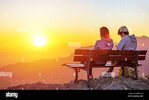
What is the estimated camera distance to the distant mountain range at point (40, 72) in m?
10.1

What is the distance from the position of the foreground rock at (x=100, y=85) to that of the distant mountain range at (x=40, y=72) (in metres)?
0.20

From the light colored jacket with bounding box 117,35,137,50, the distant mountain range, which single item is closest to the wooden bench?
the light colored jacket with bounding box 117,35,137,50

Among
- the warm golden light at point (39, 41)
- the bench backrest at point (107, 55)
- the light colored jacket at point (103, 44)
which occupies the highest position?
the warm golden light at point (39, 41)

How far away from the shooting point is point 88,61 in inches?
383

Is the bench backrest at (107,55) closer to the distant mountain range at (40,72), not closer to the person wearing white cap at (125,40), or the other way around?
the person wearing white cap at (125,40)

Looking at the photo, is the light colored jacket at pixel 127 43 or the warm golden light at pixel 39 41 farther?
the warm golden light at pixel 39 41

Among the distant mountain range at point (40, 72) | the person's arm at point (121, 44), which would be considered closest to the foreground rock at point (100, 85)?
the distant mountain range at point (40, 72)

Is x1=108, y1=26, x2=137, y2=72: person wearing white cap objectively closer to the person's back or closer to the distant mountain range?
the person's back

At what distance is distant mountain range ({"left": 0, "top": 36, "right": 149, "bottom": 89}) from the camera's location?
10.1 metres

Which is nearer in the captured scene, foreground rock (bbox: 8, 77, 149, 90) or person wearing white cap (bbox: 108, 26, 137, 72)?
foreground rock (bbox: 8, 77, 149, 90)

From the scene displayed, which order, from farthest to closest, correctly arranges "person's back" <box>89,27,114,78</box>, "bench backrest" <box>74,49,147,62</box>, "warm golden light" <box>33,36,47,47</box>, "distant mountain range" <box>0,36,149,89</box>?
"warm golden light" <box>33,36,47,47</box>
"distant mountain range" <box>0,36,149,89</box>
"person's back" <box>89,27,114,78</box>
"bench backrest" <box>74,49,147,62</box>

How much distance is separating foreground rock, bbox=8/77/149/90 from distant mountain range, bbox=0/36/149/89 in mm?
201

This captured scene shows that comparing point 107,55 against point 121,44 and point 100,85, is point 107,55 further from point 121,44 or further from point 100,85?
point 100,85
